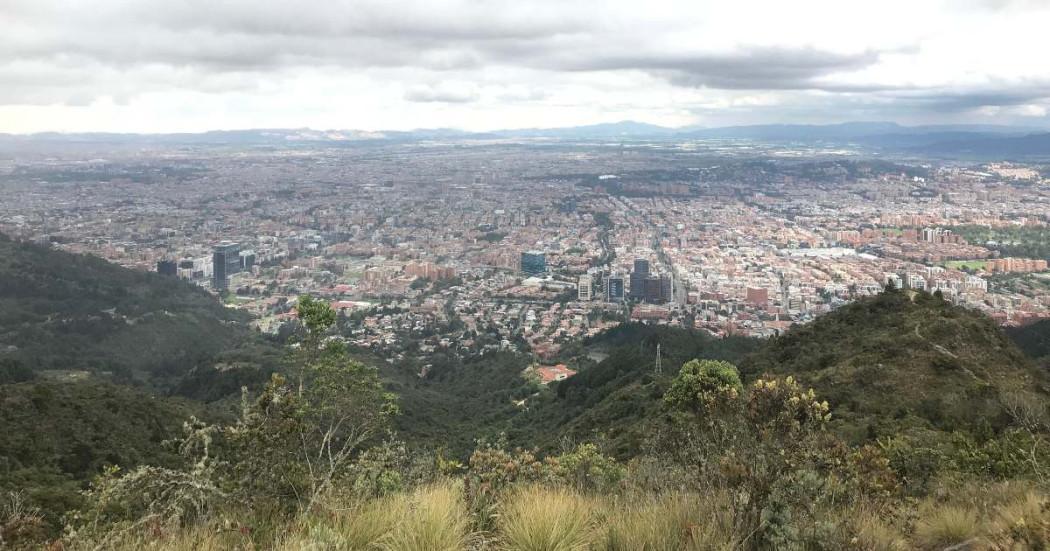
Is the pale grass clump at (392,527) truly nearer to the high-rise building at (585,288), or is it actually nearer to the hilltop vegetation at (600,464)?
the hilltop vegetation at (600,464)

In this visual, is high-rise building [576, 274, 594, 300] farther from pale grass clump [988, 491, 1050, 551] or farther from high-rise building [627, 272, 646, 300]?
pale grass clump [988, 491, 1050, 551]

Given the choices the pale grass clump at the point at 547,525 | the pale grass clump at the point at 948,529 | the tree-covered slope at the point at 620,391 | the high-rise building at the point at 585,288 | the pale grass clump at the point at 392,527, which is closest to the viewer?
the pale grass clump at the point at 392,527

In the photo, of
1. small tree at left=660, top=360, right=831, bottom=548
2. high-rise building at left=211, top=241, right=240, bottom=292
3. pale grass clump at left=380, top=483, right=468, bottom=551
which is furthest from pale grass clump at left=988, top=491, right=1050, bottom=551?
high-rise building at left=211, top=241, right=240, bottom=292

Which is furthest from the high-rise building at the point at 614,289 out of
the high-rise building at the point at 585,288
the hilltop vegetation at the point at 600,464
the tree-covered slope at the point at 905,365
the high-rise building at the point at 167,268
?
the high-rise building at the point at 167,268

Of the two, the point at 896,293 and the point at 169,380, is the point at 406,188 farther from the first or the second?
the point at 896,293

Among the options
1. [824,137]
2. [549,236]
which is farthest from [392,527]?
[824,137]
